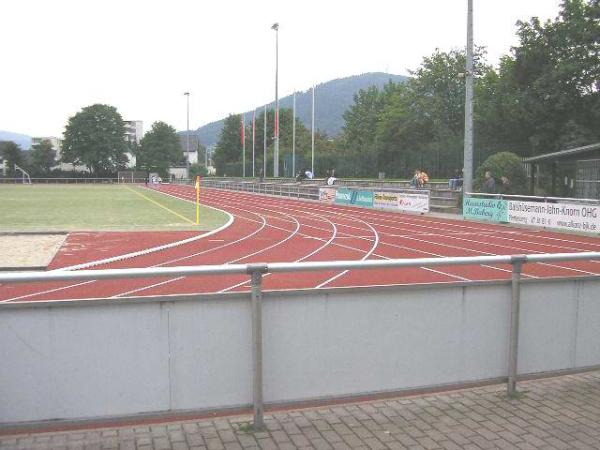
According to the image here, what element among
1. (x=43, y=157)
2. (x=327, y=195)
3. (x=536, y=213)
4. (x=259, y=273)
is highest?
(x=43, y=157)

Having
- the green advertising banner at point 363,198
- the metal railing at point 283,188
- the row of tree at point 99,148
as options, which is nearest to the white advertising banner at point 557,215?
the green advertising banner at point 363,198

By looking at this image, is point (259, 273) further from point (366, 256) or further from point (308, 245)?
point (308, 245)

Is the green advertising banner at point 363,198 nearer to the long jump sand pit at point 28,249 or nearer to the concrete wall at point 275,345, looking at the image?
the long jump sand pit at point 28,249

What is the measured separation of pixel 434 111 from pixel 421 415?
6447 centimetres

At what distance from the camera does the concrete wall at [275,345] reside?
4051 mm

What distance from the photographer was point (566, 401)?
501cm

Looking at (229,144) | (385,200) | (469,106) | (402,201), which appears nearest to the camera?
(469,106)

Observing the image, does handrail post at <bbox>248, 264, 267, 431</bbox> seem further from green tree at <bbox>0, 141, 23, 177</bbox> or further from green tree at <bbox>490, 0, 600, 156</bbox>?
green tree at <bbox>0, 141, 23, 177</bbox>

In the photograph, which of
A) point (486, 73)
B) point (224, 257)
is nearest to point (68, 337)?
point (224, 257)

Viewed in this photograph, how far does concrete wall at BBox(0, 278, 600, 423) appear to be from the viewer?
405cm

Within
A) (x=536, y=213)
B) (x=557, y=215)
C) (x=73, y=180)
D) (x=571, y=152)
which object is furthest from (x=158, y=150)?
(x=557, y=215)

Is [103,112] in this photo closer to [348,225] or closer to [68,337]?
[348,225]

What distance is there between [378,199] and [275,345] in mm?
29365

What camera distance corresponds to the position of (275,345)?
4.46 metres
